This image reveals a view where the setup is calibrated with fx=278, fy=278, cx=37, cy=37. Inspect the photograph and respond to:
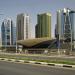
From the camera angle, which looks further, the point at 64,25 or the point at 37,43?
the point at 37,43

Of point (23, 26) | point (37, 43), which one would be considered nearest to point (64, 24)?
point (37, 43)

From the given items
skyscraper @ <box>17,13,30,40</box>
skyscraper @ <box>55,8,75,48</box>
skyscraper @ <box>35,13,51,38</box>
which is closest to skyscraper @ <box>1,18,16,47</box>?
skyscraper @ <box>17,13,30,40</box>

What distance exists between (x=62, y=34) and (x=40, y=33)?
4392 centimetres

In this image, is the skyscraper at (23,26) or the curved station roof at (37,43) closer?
the curved station roof at (37,43)

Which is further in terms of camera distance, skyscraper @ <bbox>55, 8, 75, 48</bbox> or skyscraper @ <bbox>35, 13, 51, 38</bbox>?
skyscraper @ <bbox>35, 13, 51, 38</bbox>

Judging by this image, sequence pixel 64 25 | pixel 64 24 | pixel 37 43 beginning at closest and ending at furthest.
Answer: pixel 64 24 < pixel 64 25 < pixel 37 43

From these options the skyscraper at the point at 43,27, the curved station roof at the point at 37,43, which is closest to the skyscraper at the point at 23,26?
the skyscraper at the point at 43,27

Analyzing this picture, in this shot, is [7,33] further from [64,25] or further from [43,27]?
[64,25]

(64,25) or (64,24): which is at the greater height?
(64,24)

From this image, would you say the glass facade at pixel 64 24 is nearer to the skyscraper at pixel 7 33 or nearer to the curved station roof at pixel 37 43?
the curved station roof at pixel 37 43

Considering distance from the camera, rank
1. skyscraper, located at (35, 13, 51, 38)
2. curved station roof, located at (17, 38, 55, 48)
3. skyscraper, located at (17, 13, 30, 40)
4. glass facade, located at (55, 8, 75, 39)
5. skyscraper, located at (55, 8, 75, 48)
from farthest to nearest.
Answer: skyscraper, located at (35, 13, 51, 38) < skyscraper, located at (17, 13, 30, 40) < curved station roof, located at (17, 38, 55, 48) < skyscraper, located at (55, 8, 75, 48) < glass facade, located at (55, 8, 75, 39)

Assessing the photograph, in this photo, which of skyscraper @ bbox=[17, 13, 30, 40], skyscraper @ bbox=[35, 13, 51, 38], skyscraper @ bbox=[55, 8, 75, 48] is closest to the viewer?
skyscraper @ bbox=[55, 8, 75, 48]

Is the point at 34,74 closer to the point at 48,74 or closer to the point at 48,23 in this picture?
the point at 48,74

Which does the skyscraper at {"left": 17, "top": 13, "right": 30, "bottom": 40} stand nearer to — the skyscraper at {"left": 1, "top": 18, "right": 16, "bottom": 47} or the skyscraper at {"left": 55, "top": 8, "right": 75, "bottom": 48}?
the skyscraper at {"left": 1, "top": 18, "right": 16, "bottom": 47}
